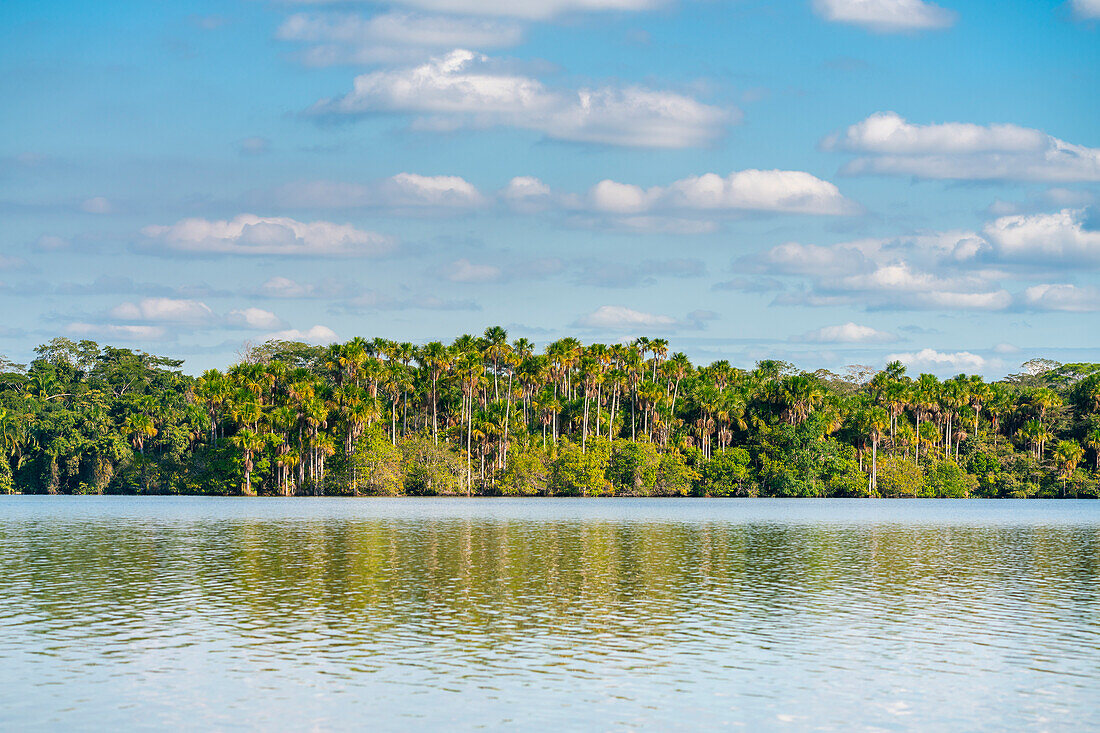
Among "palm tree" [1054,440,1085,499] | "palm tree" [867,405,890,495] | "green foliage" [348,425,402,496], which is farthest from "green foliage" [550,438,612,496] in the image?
"palm tree" [1054,440,1085,499]

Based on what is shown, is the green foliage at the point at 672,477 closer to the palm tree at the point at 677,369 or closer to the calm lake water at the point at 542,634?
the palm tree at the point at 677,369

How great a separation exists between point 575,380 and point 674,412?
13437mm

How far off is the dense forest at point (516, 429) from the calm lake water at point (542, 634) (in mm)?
73115

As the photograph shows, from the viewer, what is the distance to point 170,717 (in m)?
19.2

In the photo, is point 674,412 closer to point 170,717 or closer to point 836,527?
point 836,527

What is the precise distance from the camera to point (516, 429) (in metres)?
138

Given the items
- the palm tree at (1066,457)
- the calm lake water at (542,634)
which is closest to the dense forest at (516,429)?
the palm tree at (1066,457)

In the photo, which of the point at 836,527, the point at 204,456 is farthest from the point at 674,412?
the point at 836,527

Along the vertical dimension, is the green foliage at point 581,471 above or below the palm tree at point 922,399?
below

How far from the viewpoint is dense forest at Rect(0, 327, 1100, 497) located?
130 meters

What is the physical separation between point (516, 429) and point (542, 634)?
110589mm

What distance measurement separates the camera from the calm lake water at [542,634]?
787 inches

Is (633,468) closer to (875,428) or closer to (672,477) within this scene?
(672,477)

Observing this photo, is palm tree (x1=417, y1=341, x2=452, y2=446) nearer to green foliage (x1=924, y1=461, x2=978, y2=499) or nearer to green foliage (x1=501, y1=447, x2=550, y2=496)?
green foliage (x1=501, y1=447, x2=550, y2=496)
